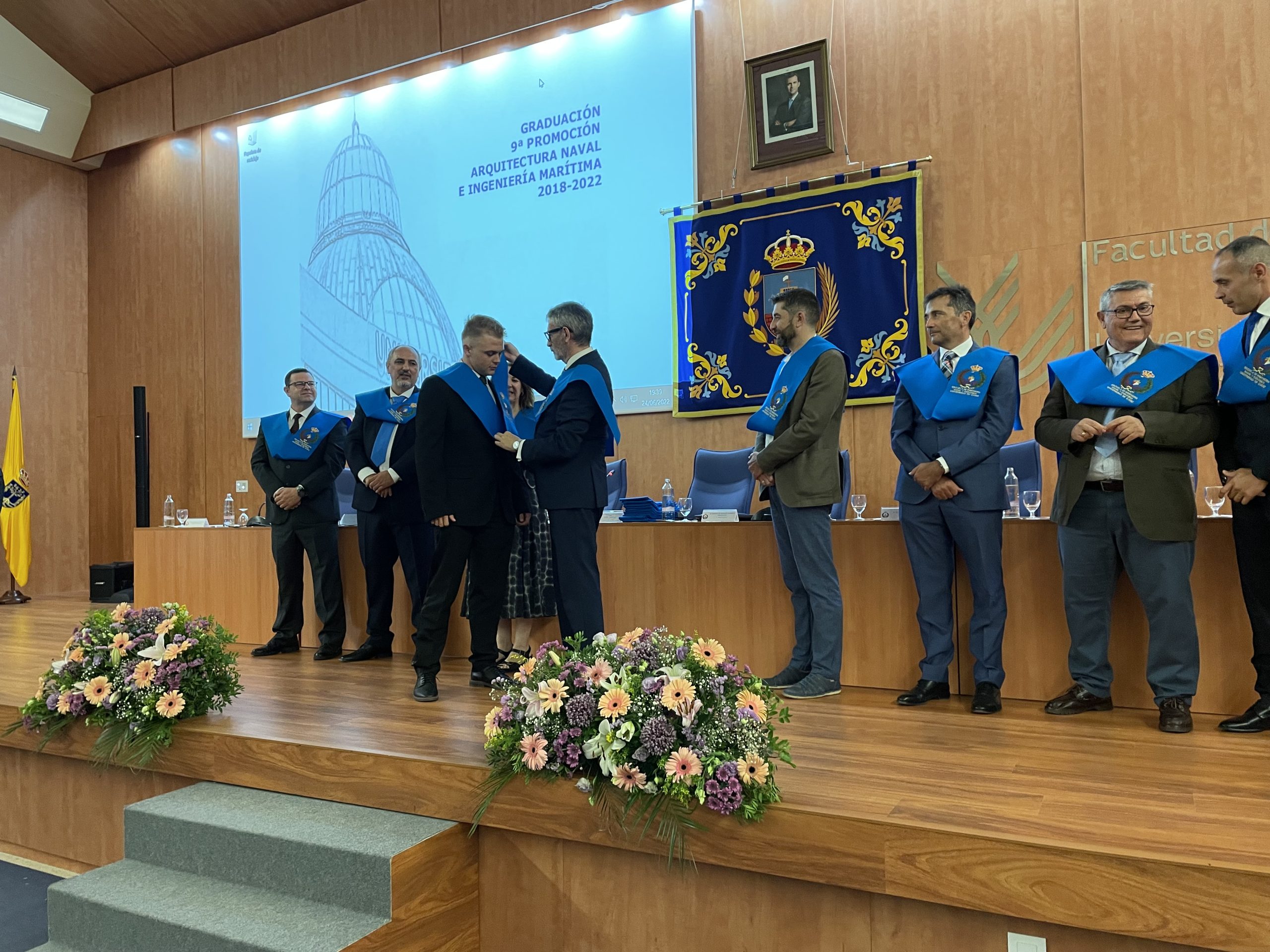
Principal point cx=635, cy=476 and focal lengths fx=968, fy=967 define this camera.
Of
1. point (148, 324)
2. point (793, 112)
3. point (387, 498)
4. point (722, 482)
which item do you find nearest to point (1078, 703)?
point (722, 482)

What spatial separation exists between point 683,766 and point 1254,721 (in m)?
1.71

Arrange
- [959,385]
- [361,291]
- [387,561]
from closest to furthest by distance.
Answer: [959,385], [387,561], [361,291]

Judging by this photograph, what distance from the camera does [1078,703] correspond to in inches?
114

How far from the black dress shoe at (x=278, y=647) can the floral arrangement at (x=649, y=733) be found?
8.42ft

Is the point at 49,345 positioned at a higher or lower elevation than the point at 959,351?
higher

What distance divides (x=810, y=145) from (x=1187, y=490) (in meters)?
3.43

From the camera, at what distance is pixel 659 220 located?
19.4 ft

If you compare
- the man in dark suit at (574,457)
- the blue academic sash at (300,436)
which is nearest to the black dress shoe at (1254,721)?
the man in dark suit at (574,457)

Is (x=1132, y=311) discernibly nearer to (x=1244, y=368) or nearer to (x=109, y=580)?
(x=1244, y=368)

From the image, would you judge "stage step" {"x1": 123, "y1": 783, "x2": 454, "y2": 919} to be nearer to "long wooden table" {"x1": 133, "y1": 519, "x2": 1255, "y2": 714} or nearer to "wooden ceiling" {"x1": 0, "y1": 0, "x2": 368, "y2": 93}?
"long wooden table" {"x1": 133, "y1": 519, "x2": 1255, "y2": 714}

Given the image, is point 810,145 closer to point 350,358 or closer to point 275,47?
point 350,358

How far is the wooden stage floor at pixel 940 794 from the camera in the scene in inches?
64.7

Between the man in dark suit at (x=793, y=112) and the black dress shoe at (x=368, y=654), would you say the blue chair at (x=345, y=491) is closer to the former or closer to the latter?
the black dress shoe at (x=368, y=654)

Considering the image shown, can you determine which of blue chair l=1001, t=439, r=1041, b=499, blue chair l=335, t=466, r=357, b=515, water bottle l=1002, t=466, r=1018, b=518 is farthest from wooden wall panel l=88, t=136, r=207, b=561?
water bottle l=1002, t=466, r=1018, b=518
